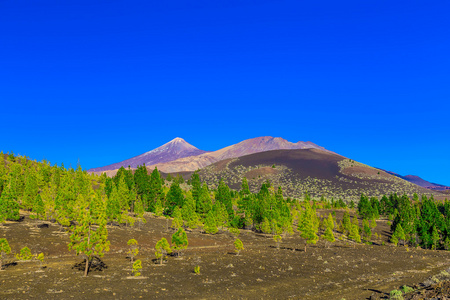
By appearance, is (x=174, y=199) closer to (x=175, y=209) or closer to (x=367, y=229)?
(x=175, y=209)

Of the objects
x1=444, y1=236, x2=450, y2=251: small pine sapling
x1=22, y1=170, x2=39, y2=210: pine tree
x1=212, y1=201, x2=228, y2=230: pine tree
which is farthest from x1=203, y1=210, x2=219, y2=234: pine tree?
x1=444, y1=236, x2=450, y2=251: small pine sapling

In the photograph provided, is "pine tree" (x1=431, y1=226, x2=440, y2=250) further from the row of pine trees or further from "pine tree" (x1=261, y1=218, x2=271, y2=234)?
"pine tree" (x1=261, y1=218, x2=271, y2=234)

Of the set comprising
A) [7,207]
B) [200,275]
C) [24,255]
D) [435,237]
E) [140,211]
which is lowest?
[200,275]

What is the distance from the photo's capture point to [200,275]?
126ft

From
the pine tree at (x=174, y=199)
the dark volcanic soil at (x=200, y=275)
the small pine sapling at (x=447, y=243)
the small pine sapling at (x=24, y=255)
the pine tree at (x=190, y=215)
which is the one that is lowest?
the small pine sapling at (x=447, y=243)

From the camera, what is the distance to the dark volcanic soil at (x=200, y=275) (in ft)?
98.8

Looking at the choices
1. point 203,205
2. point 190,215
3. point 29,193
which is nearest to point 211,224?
point 190,215

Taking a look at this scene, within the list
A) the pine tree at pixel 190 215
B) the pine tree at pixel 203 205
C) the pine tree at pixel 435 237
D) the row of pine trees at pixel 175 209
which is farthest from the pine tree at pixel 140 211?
the pine tree at pixel 435 237

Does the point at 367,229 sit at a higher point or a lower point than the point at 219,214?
lower

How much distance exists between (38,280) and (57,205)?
3383 centimetres

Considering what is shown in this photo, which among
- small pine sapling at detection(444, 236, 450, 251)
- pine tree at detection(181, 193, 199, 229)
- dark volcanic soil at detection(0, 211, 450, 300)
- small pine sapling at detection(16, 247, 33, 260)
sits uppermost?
pine tree at detection(181, 193, 199, 229)

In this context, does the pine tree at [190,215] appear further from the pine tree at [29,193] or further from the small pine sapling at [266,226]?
the pine tree at [29,193]

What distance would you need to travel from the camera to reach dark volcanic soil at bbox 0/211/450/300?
98.8ft

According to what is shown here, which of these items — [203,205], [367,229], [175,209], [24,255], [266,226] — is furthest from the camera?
[367,229]
